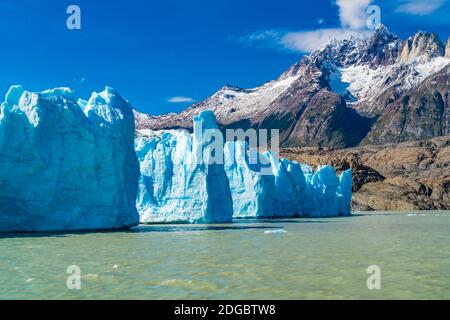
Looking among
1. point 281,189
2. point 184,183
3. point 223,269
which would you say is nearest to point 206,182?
point 184,183

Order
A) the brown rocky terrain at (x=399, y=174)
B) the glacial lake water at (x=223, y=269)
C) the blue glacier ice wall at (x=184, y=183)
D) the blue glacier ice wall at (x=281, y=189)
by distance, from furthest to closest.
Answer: the brown rocky terrain at (x=399, y=174), the blue glacier ice wall at (x=281, y=189), the blue glacier ice wall at (x=184, y=183), the glacial lake water at (x=223, y=269)

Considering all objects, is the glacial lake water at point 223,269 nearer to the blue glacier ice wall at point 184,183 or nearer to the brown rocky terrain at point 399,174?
the blue glacier ice wall at point 184,183

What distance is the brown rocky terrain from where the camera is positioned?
103 metres

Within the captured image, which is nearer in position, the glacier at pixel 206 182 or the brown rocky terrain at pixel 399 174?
the glacier at pixel 206 182

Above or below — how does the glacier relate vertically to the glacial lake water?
above

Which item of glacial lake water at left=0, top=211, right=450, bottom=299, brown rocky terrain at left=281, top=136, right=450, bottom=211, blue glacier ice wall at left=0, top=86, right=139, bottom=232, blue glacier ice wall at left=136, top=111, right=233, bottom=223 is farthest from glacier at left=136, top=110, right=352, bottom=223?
brown rocky terrain at left=281, top=136, right=450, bottom=211

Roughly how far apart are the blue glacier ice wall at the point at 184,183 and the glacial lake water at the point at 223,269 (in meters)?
16.3

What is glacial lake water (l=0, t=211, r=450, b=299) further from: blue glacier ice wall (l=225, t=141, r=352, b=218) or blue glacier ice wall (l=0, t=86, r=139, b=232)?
blue glacier ice wall (l=225, t=141, r=352, b=218)

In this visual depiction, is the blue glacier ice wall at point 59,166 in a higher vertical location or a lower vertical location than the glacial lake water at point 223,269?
higher

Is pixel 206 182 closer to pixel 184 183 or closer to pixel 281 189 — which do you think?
pixel 184 183

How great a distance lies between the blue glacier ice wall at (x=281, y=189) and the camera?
1951 inches

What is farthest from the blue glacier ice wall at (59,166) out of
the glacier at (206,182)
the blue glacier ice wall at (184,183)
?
the glacier at (206,182)

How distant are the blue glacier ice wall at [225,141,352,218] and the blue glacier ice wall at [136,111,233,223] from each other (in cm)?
771

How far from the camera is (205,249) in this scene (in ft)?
63.5
